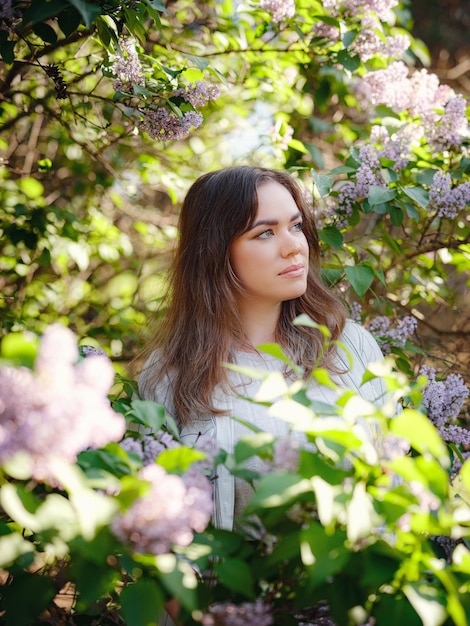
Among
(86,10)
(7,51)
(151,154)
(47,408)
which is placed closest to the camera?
(47,408)

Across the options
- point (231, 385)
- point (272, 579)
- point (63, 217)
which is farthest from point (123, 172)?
point (272, 579)

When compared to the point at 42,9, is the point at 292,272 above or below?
below

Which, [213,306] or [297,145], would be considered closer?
[213,306]

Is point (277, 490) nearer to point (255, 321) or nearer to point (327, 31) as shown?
point (255, 321)

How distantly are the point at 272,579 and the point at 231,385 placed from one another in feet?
2.26

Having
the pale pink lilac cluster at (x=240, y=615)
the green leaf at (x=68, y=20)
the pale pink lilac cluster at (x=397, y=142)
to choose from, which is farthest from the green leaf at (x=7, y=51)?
the pale pink lilac cluster at (x=240, y=615)

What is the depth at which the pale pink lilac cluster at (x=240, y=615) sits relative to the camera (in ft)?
2.63

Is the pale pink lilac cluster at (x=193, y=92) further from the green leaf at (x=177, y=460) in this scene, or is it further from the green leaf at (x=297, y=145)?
the green leaf at (x=177, y=460)

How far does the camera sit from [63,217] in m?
2.38

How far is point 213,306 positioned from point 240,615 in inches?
38.1

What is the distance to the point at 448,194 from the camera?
1781 mm

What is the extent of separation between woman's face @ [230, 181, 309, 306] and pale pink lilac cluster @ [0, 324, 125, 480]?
2.96 feet

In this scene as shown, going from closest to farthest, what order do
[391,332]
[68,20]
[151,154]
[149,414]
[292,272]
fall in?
1. [149,414]
2. [68,20]
3. [292,272]
4. [391,332]
5. [151,154]

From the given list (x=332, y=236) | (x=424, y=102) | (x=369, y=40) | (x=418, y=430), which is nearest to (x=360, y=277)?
(x=332, y=236)
